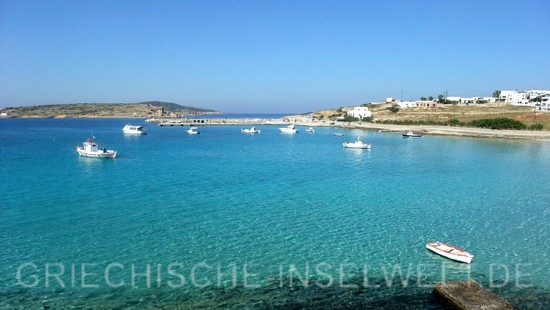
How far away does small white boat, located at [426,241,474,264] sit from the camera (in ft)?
56.0

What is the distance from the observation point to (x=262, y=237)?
19.9 meters

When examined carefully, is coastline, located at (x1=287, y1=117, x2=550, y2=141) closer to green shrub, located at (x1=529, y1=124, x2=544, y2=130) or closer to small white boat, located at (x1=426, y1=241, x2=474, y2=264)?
green shrub, located at (x1=529, y1=124, x2=544, y2=130)

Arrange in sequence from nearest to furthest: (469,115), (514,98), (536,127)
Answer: (536,127) < (469,115) < (514,98)

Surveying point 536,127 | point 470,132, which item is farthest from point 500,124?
point 470,132

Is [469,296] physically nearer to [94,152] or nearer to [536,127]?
[94,152]

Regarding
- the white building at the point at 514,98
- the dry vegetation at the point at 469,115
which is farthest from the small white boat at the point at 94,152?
the white building at the point at 514,98

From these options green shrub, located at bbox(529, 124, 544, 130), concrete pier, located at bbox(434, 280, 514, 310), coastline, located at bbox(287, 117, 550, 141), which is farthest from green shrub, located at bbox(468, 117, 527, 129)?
concrete pier, located at bbox(434, 280, 514, 310)

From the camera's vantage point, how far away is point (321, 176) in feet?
129

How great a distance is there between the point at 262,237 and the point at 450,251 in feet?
28.8

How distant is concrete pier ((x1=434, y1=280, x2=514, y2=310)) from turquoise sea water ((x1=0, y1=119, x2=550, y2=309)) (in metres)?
0.64

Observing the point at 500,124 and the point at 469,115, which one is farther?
the point at 469,115

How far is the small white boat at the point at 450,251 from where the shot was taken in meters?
17.1

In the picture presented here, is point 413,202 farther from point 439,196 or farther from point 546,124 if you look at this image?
point 546,124

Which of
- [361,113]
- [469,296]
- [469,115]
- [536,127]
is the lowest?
[469,296]
